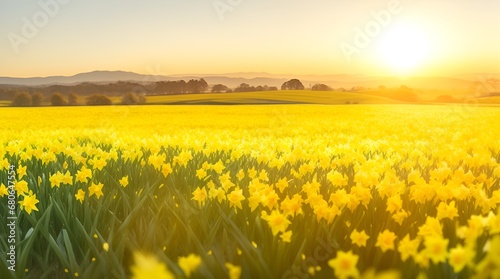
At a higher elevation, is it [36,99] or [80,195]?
[80,195]

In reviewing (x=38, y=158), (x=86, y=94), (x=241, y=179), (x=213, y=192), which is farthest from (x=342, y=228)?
(x=86, y=94)

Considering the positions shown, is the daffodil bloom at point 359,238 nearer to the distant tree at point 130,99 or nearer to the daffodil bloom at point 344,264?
the daffodil bloom at point 344,264

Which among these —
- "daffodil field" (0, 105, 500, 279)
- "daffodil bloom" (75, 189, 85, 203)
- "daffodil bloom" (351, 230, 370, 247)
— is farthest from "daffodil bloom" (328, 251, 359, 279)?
"daffodil bloom" (75, 189, 85, 203)

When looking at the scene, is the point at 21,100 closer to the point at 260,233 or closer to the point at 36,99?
the point at 36,99

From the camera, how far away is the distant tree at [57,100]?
2532 inches

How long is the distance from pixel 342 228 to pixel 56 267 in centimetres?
213

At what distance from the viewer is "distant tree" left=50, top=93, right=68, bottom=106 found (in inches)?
2532

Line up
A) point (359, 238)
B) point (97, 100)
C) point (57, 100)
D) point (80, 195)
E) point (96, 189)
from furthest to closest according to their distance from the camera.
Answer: point (57, 100) → point (97, 100) → point (96, 189) → point (80, 195) → point (359, 238)

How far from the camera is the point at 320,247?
3637mm

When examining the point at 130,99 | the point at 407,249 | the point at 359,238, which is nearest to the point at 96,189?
the point at 359,238

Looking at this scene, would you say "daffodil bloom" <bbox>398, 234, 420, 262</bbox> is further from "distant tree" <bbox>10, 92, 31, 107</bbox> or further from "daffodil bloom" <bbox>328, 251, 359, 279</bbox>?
"distant tree" <bbox>10, 92, 31, 107</bbox>

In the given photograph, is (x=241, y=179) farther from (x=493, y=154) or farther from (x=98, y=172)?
(x=493, y=154)

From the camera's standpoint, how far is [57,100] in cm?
6456

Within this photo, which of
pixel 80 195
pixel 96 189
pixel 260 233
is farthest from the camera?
pixel 96 189
